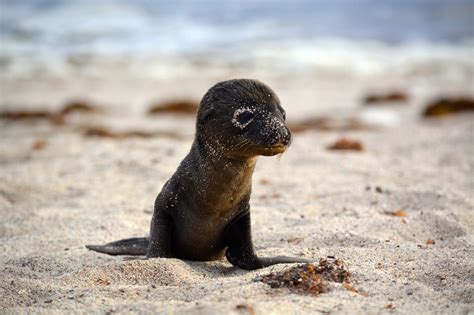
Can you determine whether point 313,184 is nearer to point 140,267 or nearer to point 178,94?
point 140,267

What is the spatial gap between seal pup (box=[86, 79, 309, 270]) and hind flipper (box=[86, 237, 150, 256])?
491mm

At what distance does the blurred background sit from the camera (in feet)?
55.0

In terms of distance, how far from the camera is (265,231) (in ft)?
17.4

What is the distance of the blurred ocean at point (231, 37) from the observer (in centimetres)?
1981

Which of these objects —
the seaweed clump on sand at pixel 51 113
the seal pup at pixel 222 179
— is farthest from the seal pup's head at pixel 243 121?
the seaweed clump on sand at pixel 51 113

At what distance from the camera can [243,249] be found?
4.32 m

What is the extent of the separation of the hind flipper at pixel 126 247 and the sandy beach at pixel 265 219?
0.34ft

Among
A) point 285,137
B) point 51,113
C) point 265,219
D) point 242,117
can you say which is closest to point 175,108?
point 51,113

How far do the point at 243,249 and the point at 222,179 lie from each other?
0.57 m

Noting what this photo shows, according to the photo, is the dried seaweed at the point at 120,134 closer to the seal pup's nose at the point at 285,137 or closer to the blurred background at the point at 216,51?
the blurred background at the point at 216,51

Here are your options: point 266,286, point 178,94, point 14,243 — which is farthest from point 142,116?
point 266,286

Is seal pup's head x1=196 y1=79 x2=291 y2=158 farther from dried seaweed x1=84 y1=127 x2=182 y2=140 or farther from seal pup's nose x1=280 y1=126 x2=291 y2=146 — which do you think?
dried seaweed x1=84 y1=127 x2=182 y2=140

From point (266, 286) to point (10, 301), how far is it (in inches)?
57.2

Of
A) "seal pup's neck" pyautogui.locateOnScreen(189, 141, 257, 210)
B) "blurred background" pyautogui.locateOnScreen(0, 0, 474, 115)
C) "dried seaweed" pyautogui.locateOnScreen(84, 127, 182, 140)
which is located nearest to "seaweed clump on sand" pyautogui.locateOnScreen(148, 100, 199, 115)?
"blurred background" pyautogui.locateOnScreen(0, 0, 474, 115)
